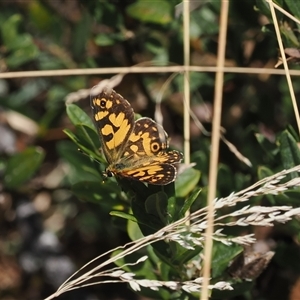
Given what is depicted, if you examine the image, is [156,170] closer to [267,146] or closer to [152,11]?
[267,146]

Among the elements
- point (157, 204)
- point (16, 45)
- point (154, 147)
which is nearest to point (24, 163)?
point (16, 45)

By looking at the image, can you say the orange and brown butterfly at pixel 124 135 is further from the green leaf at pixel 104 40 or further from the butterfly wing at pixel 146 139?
the green leaf at pixel 104 40

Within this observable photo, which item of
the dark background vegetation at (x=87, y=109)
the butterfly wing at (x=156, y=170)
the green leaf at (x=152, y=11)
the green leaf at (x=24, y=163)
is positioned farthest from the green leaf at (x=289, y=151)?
the green leaf at (x=24, y=163)

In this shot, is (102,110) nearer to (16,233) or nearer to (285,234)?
(285,234)

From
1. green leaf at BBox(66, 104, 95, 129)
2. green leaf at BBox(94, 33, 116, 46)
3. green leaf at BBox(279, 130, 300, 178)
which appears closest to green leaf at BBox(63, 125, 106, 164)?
green leaf at BBox(66, 104, 95, 129)

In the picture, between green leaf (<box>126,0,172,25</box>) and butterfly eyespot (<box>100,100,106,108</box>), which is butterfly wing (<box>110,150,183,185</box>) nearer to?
butterfly eyespot (<box>100,100,106,108</box>)
